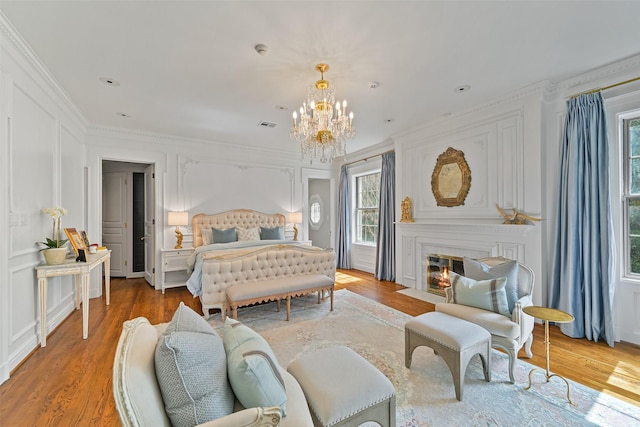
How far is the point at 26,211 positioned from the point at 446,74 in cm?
450

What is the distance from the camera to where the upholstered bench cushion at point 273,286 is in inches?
131

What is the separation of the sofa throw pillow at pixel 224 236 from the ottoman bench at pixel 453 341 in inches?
151

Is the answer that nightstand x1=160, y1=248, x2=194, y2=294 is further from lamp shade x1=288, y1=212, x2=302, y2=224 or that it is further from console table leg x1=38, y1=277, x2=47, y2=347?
lamp shade x1=288, y1=212, x2=302, y2=224

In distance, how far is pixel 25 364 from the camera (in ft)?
8.19

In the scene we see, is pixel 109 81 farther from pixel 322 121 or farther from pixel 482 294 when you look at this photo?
pixel 482 294

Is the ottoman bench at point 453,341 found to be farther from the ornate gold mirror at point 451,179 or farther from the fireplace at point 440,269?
the ornate gold mirror at point 451,179

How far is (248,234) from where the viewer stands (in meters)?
5.61

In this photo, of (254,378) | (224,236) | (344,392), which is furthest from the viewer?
(224,236)

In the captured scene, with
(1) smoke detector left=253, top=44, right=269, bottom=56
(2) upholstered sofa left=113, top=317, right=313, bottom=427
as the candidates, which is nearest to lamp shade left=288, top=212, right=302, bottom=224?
(1) smoke detector left=253, top=44, right=269, bottom=56

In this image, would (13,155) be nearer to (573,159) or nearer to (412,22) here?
(412,22)

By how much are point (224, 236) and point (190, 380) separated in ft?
14.6

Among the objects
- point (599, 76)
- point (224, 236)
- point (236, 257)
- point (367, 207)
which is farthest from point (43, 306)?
point (599, 76)

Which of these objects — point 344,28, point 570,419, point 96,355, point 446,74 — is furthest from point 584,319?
point 96,355

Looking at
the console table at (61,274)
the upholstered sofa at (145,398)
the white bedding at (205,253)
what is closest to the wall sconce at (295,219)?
A: the white bedding at (205,253)
